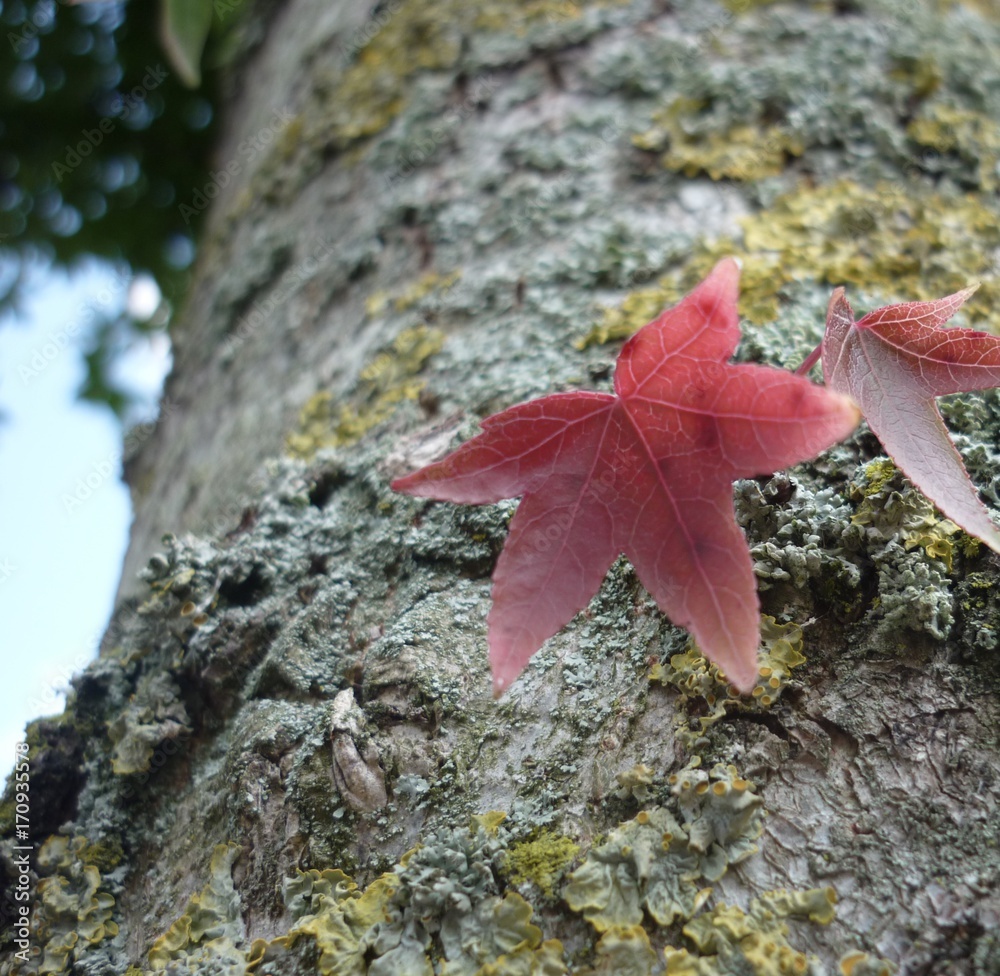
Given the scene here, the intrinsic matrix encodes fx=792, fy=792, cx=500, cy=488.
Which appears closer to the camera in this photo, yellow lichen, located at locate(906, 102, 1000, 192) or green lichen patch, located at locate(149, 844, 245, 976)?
green lichen patch, located at locate(149, 844, 245, 976)

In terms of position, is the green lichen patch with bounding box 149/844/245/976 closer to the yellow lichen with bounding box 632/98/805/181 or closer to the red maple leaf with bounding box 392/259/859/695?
the red maple leaf with bounding box 392/259/859/695

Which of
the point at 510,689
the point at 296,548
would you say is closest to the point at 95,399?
the point at 296,548

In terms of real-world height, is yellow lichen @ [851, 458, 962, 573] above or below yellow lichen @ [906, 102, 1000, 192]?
below

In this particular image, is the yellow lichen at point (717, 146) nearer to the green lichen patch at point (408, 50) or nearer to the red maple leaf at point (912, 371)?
the green lichen patch at point (408, 50)

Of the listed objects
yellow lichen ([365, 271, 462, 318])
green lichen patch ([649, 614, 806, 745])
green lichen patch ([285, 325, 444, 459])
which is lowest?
green lichen patch ([649, 614, 806, 745])

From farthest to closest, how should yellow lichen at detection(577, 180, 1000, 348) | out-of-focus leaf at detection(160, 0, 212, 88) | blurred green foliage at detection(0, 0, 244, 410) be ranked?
1. blurred green foliage at detection(0, 0, 244, 410)
2. out-of-focus leaf at detection(160, 0, 212, 88)
3. yellow lichen at detection(577, 180, 1000, 348)

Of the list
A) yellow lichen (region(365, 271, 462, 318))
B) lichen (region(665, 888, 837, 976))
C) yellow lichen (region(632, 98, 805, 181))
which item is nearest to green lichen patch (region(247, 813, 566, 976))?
lichen (region(665, 888, 837, 976))

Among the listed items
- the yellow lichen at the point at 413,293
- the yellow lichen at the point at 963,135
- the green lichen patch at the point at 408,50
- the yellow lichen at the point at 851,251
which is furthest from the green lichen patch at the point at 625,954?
the green lichen patch at the point at 408,50

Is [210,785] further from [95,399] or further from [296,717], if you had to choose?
[95,399]
